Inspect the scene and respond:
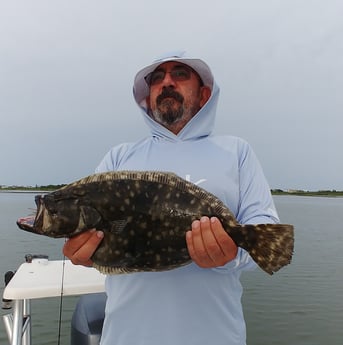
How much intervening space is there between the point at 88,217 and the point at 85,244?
158mm

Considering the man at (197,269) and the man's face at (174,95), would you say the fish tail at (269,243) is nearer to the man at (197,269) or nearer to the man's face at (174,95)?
the man at (197,269)

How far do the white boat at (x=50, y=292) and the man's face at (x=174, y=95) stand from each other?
2.10 m

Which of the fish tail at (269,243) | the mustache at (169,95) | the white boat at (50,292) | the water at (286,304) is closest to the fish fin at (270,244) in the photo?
the fish tail at (269,243)

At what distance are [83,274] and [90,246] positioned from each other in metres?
2.48

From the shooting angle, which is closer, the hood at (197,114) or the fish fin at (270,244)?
the fish fin at (270,244)

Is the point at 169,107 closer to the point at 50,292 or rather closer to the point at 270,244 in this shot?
the point at 270,244

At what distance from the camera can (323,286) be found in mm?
14727

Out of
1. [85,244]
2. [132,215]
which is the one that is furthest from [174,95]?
[85,244]

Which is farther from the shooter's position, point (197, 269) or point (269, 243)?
point (197, 269)

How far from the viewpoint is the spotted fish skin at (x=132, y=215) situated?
7.86 feet

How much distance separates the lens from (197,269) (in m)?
2.66

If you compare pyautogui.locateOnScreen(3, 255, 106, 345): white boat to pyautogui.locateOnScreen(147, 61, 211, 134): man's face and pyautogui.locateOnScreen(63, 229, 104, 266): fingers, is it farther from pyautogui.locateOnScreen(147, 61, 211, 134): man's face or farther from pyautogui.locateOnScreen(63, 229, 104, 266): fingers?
pyautogui.locateOnScreen(147, 61, 211, 134): man's face

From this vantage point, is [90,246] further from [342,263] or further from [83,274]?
[342,263]

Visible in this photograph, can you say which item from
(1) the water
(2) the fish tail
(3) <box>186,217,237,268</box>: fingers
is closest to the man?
(3) <box>186,217,237,268</box>: fingers
